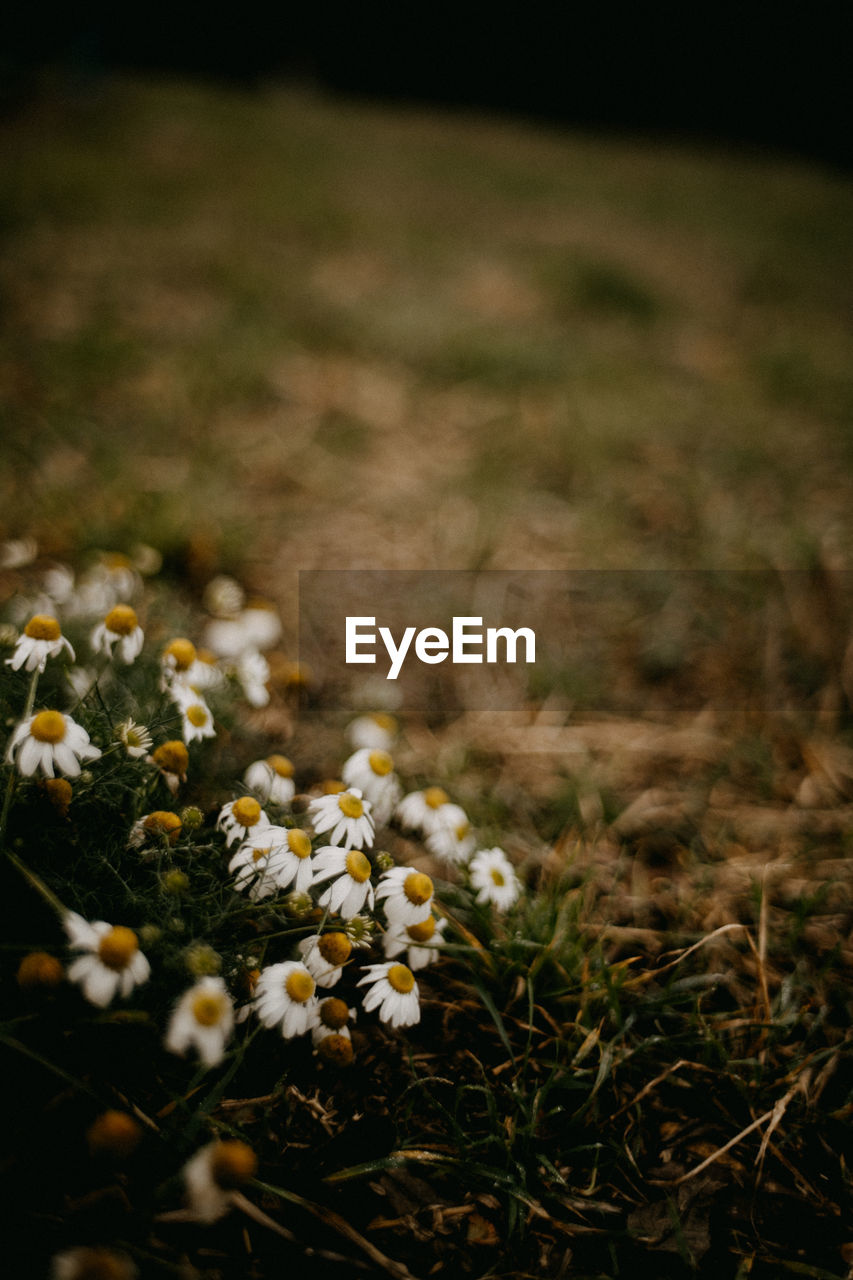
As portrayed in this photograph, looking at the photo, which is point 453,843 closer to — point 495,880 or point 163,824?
point 495,880

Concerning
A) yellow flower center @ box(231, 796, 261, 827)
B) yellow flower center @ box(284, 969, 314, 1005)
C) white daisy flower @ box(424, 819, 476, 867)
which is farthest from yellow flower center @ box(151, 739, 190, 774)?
white daisy flower @ box(424, 819, 476, 867)

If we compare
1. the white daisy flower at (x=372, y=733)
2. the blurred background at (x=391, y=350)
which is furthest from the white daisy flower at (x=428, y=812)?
the blurred background at (x=391, y=350)

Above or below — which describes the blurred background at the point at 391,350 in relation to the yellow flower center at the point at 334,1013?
above

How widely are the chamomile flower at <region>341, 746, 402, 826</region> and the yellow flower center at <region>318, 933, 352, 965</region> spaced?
0.25 m

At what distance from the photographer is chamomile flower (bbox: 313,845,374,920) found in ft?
2.86

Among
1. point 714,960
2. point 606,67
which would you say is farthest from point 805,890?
point 606,67

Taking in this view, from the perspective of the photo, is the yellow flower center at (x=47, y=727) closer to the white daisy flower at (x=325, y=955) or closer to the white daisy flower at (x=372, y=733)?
the white daisy flower at (x=325, y=955)

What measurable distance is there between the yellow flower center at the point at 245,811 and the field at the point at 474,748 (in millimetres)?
55

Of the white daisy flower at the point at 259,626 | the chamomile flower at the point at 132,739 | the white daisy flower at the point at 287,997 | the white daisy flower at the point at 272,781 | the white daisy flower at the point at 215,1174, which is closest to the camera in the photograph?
the white daisy flower at the point at 215,1174

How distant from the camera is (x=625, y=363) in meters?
3.35

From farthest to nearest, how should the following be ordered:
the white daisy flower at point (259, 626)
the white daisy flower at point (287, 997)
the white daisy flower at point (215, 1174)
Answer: the white daisy flower at point (259, 626), the white daisy flower at point (287, 997), the white daisy flower at point (215, 1174)

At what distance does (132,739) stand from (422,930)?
0.50 metres

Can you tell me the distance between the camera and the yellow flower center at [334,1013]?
0.85 metres

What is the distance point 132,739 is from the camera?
918 millimetres
